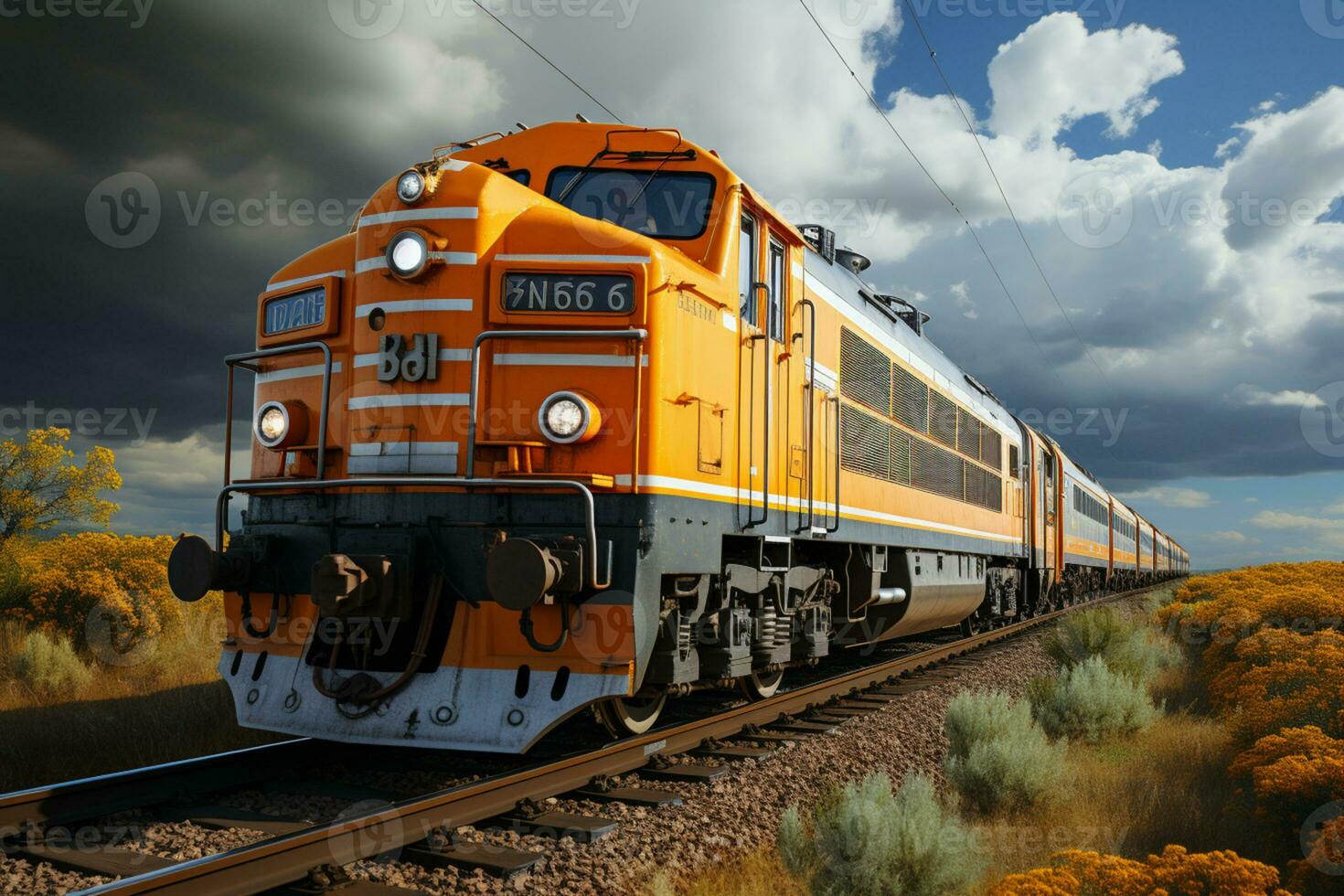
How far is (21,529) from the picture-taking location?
49.3ft

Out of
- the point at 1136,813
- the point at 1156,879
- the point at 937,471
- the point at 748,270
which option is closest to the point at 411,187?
the point at 748,270

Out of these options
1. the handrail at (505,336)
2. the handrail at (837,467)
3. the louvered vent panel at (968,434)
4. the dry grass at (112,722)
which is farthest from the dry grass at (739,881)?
the louvered vent panel at (968,434)

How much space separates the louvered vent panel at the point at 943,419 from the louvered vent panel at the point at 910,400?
256 millimetres

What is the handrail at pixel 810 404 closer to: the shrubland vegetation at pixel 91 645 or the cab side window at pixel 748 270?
the cab side window at pixel 748 270

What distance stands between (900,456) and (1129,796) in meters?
4.98

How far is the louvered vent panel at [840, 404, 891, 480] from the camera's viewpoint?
8734mm

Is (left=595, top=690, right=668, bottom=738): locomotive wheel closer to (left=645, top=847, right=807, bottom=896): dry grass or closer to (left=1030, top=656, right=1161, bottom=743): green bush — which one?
(left=645, top=847, right=807, bottom=896): dry grass

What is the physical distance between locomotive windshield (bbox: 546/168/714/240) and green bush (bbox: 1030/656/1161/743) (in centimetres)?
482

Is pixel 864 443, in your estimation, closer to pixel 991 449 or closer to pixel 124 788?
pixel 124 788

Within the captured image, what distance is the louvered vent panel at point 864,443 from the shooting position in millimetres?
8734

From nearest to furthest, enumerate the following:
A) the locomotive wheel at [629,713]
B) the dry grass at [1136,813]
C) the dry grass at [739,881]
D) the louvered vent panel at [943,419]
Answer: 1. the dry grass at [739,881]
2. the dry grass at [1136,813]
3. the locomotive wheel at [629,713]
4. the louvered vent panel at [943,419]

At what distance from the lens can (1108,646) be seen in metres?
11.4

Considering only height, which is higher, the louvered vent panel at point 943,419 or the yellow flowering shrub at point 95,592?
the louvered vent panel at point 943,419

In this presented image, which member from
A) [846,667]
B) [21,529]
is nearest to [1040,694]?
[846,667]
